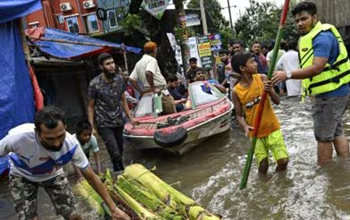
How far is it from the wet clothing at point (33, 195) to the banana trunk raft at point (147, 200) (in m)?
0.36

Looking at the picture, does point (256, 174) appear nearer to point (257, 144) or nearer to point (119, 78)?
point (257, 144)

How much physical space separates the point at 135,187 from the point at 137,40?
12.1m

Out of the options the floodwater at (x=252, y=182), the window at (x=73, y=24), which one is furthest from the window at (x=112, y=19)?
the floodwater at (x=252, y=182)

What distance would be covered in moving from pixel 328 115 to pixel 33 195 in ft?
9.94

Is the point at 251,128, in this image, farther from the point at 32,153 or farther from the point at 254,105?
the point at 32,153

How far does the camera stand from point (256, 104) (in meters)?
4.70

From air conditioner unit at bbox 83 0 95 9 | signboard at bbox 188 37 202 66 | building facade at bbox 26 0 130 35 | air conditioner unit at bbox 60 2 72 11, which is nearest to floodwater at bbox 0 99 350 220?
signboard at bbox 188 37 202 66

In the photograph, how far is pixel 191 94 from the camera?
828 cm

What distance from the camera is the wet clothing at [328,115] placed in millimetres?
4230

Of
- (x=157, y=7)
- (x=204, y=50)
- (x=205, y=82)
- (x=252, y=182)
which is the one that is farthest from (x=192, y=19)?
(x=252, y=182)

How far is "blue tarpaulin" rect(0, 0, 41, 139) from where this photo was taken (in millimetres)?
6422

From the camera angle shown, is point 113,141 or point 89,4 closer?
point 113,141

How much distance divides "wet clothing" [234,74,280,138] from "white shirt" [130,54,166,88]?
340 centimetres

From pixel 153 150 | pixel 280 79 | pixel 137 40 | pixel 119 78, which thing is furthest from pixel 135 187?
pixel 137 40
